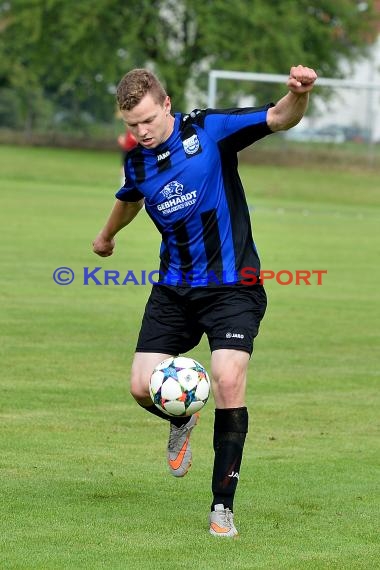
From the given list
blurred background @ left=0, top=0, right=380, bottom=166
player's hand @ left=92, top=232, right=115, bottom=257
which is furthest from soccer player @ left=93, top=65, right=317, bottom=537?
blurred background @ left=0, top=0, right=380, bottom=166

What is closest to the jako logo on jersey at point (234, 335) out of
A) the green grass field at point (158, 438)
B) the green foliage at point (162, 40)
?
the green grass field at point (158, 438)

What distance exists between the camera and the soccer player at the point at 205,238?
6.07 meters

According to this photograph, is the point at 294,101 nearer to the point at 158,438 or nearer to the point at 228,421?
the point at 228,421

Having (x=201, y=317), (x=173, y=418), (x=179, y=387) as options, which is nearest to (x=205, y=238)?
(x=201, y=317)

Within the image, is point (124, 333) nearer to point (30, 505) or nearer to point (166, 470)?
point (166, 470)

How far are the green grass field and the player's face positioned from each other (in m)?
1.87

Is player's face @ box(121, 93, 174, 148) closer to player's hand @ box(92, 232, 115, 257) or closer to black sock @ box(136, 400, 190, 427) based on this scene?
player's hand @ box(92, 232, 115, 257)

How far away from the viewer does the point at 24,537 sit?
5.64 meters

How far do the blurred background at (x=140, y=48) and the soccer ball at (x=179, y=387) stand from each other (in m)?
39.2

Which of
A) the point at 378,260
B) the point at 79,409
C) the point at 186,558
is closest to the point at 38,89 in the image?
the point at 378,260

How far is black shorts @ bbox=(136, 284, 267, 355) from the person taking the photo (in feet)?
20.3

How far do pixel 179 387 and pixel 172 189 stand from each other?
3.29 feet

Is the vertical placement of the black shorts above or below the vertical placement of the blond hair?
below

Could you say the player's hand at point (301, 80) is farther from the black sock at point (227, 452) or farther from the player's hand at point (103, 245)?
the player's hand at point (103, 245)
